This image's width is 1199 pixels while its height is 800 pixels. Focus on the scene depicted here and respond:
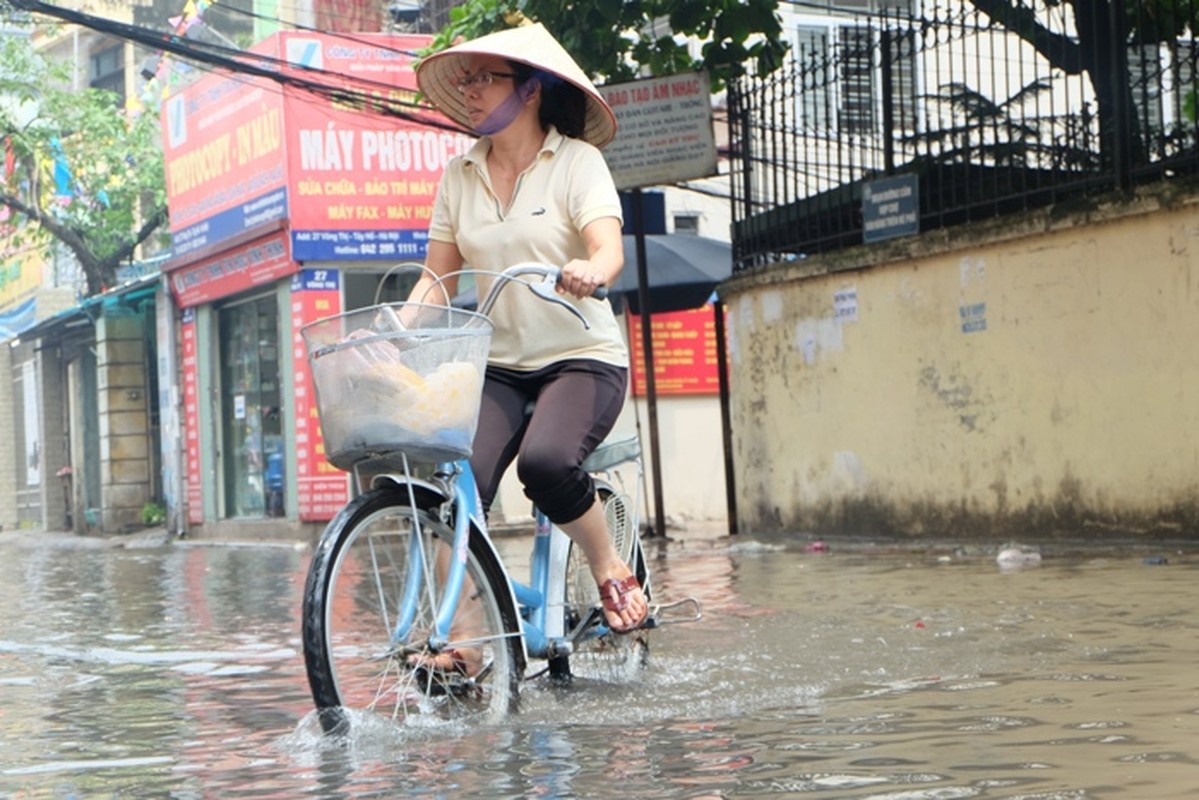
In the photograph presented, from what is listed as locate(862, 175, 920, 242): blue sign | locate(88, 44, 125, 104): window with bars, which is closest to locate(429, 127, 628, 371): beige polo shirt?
locate(862, 175, 920, 242): blue sign

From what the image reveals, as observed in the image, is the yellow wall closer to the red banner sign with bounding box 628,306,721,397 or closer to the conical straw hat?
the conical straw hat

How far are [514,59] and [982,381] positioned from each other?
710cm

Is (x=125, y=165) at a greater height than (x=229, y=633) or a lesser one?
greater

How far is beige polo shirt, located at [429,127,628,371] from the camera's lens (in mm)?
5012

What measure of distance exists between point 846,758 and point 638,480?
5.98 ft

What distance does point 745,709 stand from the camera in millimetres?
4820

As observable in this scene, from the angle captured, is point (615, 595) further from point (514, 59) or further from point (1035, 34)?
point (1035, 34)

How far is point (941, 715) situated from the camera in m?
4.52

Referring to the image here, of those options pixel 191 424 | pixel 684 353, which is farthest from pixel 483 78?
pixel 191 424

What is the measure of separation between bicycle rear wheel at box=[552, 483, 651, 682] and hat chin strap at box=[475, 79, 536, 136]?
1.06m

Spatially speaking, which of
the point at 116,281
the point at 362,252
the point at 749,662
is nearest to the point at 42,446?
the point at 116,281

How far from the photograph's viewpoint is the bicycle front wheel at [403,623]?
433 cm

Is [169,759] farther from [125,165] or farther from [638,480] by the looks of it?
[125,165]

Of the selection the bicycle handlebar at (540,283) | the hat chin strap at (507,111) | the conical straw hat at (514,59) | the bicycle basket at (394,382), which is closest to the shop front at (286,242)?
the conical straw hat at (514,59)
